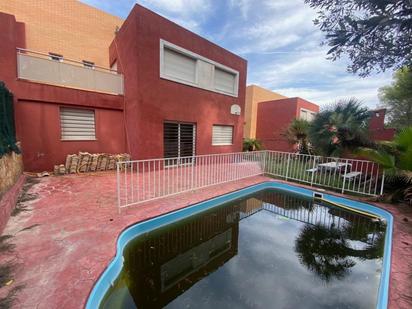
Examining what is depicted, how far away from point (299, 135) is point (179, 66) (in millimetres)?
6741

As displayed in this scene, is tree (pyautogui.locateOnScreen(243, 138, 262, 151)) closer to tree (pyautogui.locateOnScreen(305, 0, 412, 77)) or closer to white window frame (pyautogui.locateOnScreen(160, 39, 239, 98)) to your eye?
white window frame (pyautogui.locateOnScreen(160, 39, 239, 98))

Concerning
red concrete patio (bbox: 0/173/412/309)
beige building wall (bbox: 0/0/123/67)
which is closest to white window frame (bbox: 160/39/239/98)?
beige building wall (bbox: 0/0/123/67)

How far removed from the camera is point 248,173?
7.04 meters

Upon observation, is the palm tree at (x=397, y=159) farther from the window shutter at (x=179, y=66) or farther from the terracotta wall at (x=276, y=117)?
the terracotta wall at (x=276, y=117)

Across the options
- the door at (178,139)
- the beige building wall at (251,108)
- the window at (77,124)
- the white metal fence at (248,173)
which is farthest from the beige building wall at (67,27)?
the beige building wall at (251,108)

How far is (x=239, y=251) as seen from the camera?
3209 millimetres

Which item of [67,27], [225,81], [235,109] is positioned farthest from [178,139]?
[67,27]

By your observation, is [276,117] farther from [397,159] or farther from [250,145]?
[397,159]

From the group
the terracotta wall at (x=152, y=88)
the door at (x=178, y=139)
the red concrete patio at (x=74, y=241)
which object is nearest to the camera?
the red concrete patio at (x=74, y=241)

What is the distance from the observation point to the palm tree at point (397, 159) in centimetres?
423

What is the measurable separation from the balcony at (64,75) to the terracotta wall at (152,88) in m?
0.65

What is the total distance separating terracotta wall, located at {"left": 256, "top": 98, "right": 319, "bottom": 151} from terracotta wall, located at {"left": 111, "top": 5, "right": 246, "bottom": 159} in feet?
27.9

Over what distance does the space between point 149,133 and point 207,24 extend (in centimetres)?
603

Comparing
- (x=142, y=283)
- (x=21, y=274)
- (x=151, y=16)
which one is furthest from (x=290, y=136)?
(x=21, y=274)
